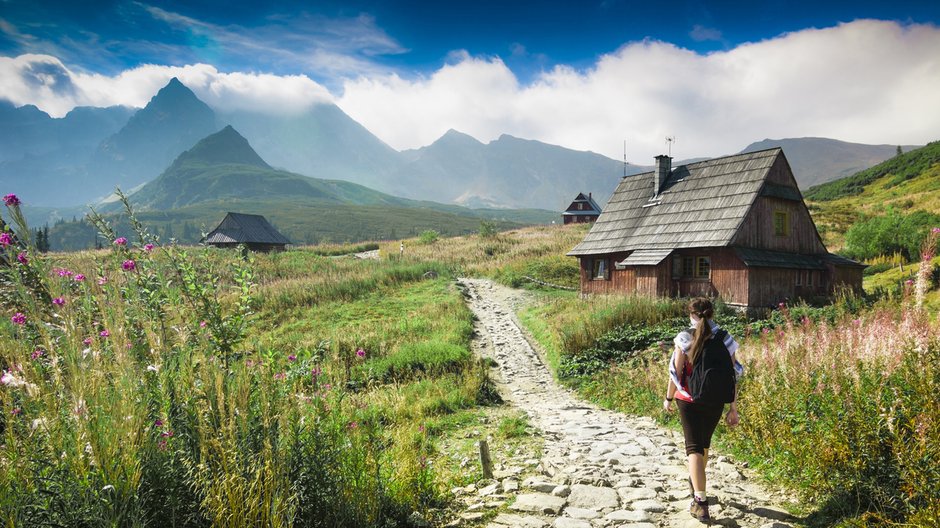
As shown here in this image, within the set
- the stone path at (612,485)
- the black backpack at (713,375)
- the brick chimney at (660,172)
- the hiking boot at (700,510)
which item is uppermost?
the brick chimney at (660,172)

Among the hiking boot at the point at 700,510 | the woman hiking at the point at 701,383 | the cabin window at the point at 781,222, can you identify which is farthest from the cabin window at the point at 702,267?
the hiking boot at the point at 700,510

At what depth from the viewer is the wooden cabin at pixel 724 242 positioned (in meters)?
21.7

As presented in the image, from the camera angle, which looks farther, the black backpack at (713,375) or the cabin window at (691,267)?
the cabin window at (691,267)

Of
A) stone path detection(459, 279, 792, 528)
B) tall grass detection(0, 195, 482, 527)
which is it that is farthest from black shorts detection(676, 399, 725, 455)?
tall grass detection(0, 195, 482, 527)

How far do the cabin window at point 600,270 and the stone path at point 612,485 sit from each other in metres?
16.9

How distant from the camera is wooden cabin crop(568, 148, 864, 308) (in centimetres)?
2172

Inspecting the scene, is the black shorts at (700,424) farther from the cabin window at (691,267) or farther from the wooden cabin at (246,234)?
the wooden cabin at (246,234)

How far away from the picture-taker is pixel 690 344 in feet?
17.4

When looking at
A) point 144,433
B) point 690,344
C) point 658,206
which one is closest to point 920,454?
point 690,344

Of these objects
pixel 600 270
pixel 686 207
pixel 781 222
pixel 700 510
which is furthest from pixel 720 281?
pixel 700 510

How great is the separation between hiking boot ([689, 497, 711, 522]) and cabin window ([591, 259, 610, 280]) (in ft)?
73.5

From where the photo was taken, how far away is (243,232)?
53.7 metres

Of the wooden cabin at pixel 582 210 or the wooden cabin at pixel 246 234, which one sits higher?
the wooden cabin at pixel 582 210

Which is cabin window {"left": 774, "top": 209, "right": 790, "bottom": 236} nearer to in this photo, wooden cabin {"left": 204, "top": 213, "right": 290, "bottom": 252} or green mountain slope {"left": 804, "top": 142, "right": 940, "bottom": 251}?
green mountain slope {"left": 804, "top": 142, "right": 940, "bottom": 251}
